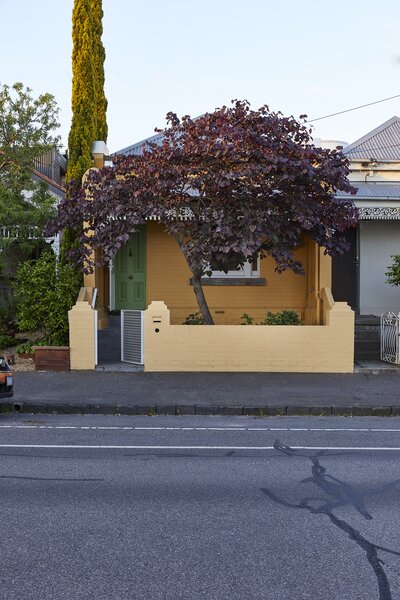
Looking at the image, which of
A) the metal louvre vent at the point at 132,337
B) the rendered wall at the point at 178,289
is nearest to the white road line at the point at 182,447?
the metal louvre vent at the point at 132,337

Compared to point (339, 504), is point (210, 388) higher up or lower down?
higher up

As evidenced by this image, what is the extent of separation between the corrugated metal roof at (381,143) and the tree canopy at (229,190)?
7907 millimetres

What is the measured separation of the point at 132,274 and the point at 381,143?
33.1 feet

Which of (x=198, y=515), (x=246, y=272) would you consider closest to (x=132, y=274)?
(x=246, y=272)

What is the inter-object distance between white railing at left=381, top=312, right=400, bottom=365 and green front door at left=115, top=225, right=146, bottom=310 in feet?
20.5

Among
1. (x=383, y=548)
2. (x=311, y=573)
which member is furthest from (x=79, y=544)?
Result: (x=383, y=548)

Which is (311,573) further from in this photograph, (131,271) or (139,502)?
(131,271)

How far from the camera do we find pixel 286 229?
14156 mm

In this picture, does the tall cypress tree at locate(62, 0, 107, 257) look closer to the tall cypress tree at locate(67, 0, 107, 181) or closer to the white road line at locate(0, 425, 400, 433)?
the tall cypress tree at locate(67, 0, 107, 181)

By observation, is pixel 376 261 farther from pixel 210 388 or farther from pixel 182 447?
pixel 182 447

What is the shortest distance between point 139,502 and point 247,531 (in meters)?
1.17

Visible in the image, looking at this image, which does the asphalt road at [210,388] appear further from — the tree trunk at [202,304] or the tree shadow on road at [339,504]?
the tree shadow on road at [339,504]

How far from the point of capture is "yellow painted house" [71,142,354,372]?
14.9 metres

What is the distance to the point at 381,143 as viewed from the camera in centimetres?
2375
